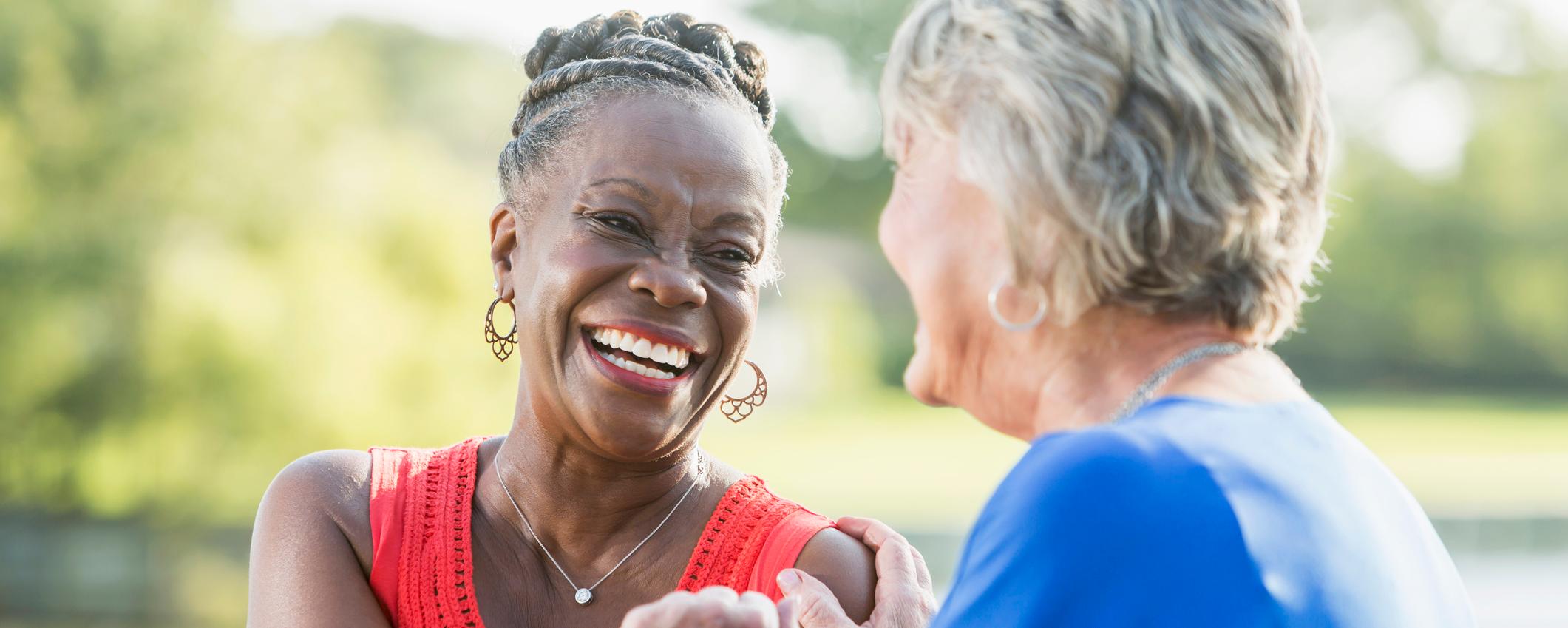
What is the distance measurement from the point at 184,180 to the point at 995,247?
30.8ft

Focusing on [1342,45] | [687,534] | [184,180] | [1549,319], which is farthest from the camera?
[1342,45]

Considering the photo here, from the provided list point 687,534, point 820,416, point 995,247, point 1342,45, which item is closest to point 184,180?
point 687,534

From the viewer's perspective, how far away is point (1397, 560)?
4.66 feet

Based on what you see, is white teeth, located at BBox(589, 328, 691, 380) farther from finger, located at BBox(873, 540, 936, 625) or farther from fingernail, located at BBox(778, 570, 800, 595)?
finger, located at BBox(873, 540, 936, 625)

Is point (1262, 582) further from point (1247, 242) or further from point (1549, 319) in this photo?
point (1549, 319)

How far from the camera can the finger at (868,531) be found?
2.28 metres

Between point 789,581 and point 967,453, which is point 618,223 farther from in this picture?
point 967,453

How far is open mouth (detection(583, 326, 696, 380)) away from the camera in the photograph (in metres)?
2.21

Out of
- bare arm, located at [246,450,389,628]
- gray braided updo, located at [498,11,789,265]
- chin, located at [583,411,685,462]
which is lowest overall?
bare arm, located at [246,450,389,628]

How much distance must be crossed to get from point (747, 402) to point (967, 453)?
99.0ft

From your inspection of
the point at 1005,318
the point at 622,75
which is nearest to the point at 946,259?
the point at 1005,318

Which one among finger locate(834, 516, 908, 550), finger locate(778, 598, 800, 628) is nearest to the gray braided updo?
finger locate(834, 516, 908, 550)

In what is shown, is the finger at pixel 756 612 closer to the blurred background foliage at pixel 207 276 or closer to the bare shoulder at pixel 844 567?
the bare shoulder at pixel 844 567

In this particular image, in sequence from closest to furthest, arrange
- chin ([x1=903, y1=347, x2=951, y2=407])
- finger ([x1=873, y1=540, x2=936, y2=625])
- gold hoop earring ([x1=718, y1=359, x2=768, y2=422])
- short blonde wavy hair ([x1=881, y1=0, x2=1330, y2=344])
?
short blonde wavy hair ([x1=881, y1=0, x2=1330, y2=344]), chin ([x1=903, y1=347, x2=951, y2=407]), finger ([x1=873, y1=540, x2=936, y2=625]), gold hoop earring ([x1=718, y1=359, x2=768, y2=422])
